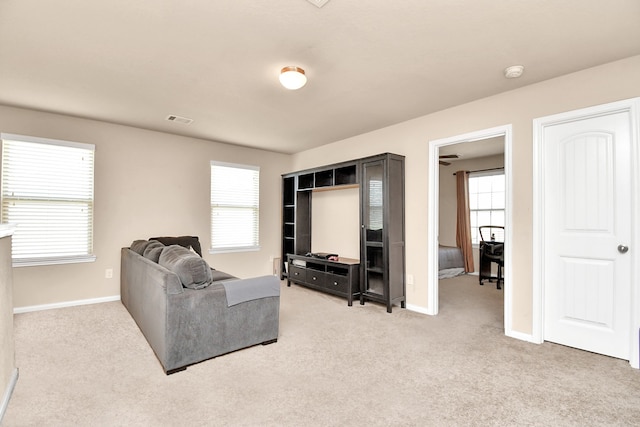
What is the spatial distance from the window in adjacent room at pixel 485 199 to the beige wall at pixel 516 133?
133 inches

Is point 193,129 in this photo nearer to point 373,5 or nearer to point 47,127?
point 47,127

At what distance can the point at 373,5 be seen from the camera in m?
1.94

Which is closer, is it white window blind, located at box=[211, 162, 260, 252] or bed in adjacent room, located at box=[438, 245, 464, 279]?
white window blind, located at box=[211, 162, 260, 252]

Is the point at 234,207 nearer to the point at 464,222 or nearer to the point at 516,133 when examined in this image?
the point at 516,133

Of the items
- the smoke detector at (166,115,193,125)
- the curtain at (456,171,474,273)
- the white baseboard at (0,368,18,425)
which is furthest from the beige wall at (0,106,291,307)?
the curtain at (456,171,474,273)

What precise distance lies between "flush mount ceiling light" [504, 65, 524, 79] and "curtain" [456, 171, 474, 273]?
4265 mm

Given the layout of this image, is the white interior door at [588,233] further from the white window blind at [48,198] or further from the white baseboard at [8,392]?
the white window blind at [48,198]

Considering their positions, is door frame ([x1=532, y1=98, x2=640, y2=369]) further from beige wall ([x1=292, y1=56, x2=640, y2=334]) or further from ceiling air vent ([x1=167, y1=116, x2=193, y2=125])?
ceiling air vent ([x1=167, y1=116, x2=193, y2=125])

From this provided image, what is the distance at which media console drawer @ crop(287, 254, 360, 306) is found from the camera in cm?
422

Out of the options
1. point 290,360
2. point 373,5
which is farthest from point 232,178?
point 373,5

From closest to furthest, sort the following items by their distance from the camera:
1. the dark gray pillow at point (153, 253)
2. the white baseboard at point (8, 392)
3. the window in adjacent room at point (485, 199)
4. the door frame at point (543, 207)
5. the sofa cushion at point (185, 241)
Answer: the white baseboard at point (8, 392)
the door frame at point (543, 207)
the dark gray pillow at point (153, 253)
the sofa cushion at point (185, 241)
the window in adjacent room at point (485, 199)

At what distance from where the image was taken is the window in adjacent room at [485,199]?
256 inches

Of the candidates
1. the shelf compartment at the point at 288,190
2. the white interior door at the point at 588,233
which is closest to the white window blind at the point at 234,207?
the shelf compartment at the point at 288,190

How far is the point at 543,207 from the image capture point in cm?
297
